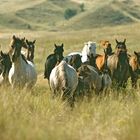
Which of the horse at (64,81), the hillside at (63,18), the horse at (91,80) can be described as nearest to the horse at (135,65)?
the horse at (91,80)

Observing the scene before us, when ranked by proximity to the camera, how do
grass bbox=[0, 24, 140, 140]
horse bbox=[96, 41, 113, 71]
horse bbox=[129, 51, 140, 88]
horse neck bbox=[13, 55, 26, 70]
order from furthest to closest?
1. horse bbox=[96, 41, 113, 71]
2. horse bbox=[129, 51, 140, 88]
3. horse neck bbox=[13, 55, 26, 70]
4. grass bbox=[0, 24, 140, 140]

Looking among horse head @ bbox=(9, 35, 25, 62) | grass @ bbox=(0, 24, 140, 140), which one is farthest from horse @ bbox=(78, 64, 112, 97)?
horse head @ bbox=(9, 35, 25, 62)

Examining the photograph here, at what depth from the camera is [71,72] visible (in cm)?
1527

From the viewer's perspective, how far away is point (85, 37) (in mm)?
60219

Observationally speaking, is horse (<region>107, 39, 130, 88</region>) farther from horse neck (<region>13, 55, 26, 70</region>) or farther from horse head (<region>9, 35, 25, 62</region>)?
horse head (<region>9, 35, 25, 62</region>)

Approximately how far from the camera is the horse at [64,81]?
14639 millimetres

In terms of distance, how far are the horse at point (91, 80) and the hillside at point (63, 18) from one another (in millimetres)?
116527

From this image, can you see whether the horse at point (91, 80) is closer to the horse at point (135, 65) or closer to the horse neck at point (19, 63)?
the horse neck at point (19, 63)

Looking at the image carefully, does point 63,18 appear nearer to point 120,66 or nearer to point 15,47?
point 120,66

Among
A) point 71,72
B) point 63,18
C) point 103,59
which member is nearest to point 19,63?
point 71,72

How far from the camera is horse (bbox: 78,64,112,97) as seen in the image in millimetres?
16444

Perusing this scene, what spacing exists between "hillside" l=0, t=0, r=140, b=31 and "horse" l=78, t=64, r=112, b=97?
117m

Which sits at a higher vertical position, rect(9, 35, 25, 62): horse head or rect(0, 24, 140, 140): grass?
rect(9, 35, 25, 62): horse head

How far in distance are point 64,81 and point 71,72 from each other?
64 cm
